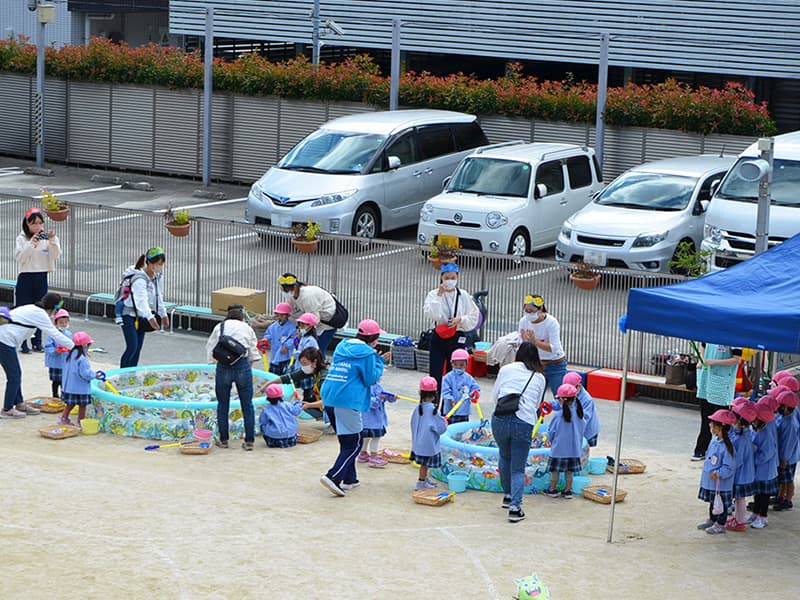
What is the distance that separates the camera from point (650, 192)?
22.5 m

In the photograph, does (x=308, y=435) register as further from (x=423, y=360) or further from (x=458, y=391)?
(x=423, y=360)

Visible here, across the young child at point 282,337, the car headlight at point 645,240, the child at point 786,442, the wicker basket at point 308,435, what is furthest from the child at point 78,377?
the car headlight at point 645,240

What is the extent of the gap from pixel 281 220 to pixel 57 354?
319 inches

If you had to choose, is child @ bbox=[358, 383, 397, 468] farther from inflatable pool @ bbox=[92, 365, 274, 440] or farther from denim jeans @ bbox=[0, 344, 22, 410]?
denim jeans @ bbox=[0, 344, 22, 410]

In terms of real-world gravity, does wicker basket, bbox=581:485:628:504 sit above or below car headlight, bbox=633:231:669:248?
below

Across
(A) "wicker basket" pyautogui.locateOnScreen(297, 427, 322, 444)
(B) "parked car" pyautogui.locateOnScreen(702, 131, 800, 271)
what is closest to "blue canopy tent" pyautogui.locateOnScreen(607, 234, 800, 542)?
(A) "wicker basket" pyautogui.locateOnScreen(297, 427, 322, 444)

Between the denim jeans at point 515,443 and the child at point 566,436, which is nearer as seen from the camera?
the denim jeans at point 515,443

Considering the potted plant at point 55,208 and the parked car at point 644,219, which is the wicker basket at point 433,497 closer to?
the parked car at point 644,219

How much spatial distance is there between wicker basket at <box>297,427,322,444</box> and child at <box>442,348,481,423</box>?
135 centimetres

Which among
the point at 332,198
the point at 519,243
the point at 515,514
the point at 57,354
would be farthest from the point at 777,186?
the point at 57,354

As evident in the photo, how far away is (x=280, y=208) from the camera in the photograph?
23812mm

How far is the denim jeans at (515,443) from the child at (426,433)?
0.75m

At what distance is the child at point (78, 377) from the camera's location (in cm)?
1506

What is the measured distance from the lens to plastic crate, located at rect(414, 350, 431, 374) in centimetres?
1822
